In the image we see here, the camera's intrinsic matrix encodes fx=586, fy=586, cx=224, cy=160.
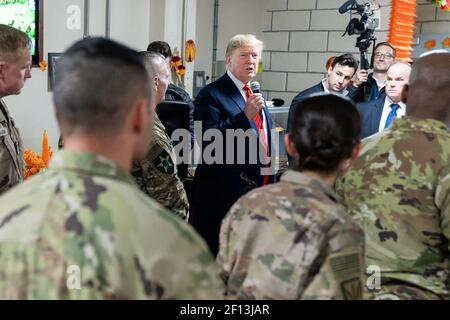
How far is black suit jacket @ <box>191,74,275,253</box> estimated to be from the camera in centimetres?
268

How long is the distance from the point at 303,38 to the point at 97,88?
584cm

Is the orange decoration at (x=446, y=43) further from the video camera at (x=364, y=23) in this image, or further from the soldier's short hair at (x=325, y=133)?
the soldier's short hair at (x=325, y=133)

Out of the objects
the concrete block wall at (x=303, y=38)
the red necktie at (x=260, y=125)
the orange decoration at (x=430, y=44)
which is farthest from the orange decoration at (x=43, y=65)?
the orange decoration at (x=430, y=44)

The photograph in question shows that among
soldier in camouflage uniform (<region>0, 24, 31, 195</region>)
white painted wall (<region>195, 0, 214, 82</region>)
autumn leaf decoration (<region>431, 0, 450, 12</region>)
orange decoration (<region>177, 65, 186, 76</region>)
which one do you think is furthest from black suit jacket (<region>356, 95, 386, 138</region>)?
white painted wall (<region>195, 0, 214, 82</region>)

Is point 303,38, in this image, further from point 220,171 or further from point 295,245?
point 295,245

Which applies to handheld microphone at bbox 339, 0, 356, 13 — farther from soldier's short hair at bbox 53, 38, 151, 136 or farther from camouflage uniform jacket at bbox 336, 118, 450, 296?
soldier's short hair at bbox 53, 38, 151, 136

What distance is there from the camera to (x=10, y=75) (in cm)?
190

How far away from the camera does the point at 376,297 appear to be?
147 cm

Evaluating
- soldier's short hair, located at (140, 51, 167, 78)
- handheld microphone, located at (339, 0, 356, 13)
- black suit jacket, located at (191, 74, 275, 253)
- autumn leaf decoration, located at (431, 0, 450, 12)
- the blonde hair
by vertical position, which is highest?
autumn leaf decoration, located at (431, 0, 450, 12)

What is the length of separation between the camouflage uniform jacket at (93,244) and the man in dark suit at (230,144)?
6.08ft

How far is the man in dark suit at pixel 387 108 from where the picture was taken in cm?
280

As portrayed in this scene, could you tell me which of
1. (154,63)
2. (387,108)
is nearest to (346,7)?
(387,108)
